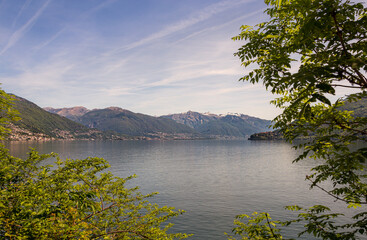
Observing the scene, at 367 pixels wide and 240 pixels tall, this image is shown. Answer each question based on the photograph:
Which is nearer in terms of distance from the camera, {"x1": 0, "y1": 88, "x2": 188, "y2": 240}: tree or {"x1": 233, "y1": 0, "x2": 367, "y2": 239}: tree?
{"x1": 233, "y1": 0, "x2": 367, "y2": 239}: tree

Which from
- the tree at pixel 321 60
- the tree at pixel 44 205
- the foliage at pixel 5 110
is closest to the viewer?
the tree at pixel 321 60

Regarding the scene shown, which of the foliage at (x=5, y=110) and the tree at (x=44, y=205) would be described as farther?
the foliage at (x=5, y=110)

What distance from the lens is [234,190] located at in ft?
229

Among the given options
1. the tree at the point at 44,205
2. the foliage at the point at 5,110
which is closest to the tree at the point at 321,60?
the tree at the point at 44,205

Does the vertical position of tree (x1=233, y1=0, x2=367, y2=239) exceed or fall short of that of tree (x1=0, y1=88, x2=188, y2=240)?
it exceeds it

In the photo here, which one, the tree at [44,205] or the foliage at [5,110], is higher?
the foliage at [5,110]

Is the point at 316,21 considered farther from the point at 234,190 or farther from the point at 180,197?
the point at 234,190

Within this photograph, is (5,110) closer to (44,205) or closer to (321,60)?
(44,205)

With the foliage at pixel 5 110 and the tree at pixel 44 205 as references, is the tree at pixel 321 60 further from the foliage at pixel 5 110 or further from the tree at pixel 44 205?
the foliage at pixel 5 110

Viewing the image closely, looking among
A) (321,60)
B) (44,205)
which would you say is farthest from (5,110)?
(321,60)

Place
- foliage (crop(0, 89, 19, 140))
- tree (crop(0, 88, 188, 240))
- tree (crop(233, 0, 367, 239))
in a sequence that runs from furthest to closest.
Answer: foliage (crop(0, 89, 19, 140)) < tree (crop(0, 88, 188, 240)) < tree (crop(233, 0, 367, 239))

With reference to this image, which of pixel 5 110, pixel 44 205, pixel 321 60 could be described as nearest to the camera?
pixel 321 60

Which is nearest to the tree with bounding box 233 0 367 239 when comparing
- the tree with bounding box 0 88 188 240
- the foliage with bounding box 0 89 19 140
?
the tree with bounding box 0 88 188 240

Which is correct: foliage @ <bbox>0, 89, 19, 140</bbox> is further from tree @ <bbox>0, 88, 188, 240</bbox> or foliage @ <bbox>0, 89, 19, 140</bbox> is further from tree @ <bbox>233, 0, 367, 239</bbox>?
tree @ <bbox>233, 0, 367, 239</bbox>
